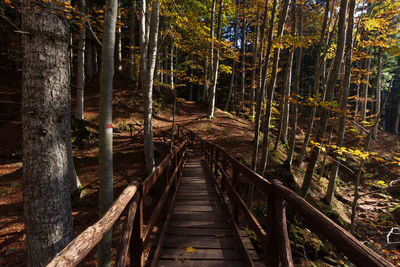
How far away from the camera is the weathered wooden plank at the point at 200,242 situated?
123 inches

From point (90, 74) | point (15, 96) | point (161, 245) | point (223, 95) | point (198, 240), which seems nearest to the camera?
point (161, 245)

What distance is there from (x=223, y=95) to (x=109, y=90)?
1213 inches

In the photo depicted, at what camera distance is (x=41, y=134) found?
2.67 metres

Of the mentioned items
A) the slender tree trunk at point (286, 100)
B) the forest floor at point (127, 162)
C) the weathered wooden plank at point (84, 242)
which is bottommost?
the forest floor at point (127, 162)

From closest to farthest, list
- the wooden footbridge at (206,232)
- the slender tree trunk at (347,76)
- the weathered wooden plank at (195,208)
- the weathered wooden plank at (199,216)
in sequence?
the wooden footbridge at (206,232) < the weathered wooden plank at (199,216) < the weathered wooden plank at (195,208) < the slender tree trunk at (347,76)

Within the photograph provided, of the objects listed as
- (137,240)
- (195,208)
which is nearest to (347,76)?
(195,208)

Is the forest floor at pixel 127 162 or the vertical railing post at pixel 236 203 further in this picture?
the forest floor at pixel 127 162

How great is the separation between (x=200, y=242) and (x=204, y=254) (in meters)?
0.31

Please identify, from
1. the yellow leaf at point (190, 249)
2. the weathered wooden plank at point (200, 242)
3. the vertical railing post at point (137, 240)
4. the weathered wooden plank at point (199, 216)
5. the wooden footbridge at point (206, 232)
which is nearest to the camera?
the wooden footbridge at point (206, 232)

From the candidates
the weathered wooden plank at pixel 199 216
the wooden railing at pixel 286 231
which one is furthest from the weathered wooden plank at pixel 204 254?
the weathered wooden plank at pixel 199 216

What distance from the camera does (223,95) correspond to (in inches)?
1293

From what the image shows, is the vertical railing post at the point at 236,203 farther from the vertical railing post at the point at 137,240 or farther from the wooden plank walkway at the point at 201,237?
the vertical railing post at the point at 137,240

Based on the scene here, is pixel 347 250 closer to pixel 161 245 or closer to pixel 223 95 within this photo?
pixel 161 245

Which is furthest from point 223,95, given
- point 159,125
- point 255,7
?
point 159,125
